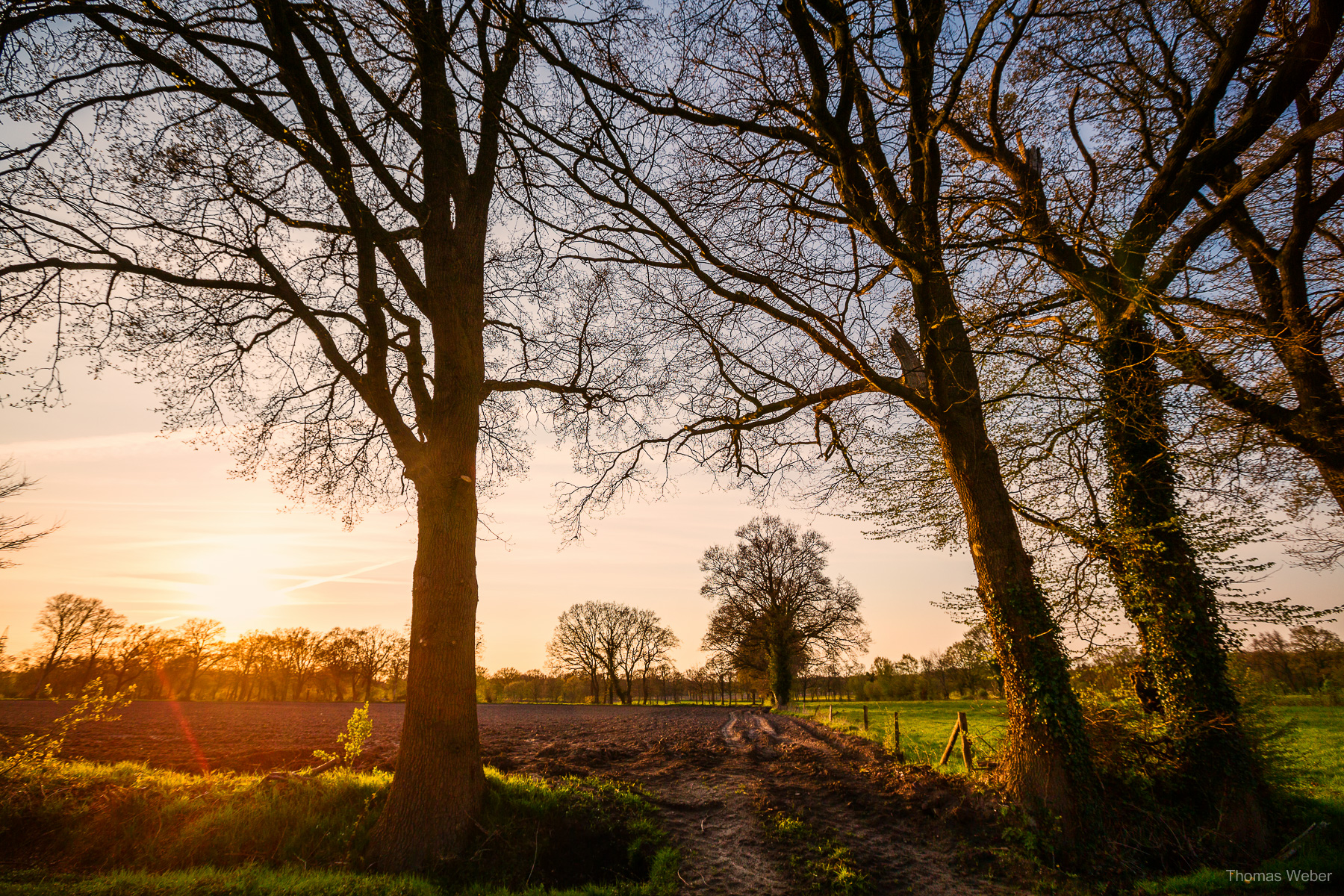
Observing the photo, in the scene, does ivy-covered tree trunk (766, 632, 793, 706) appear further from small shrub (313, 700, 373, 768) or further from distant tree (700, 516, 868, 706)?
small shrub (313, 700, 373, 768)

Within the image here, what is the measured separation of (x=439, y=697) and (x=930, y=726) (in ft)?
79.3

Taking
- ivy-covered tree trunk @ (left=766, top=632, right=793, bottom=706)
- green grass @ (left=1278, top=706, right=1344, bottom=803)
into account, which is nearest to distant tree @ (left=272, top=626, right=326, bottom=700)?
ivy-covered tree trunk @ (left=766, top=632, right=793, bottom=706)

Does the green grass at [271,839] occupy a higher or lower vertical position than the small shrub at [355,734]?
lower

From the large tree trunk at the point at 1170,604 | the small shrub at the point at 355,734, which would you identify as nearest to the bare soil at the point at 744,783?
the large tree trunk at the point at 1170,604

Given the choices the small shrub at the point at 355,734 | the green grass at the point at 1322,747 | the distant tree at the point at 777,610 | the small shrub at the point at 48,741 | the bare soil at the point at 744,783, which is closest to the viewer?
the bare soil at the point at 744,783

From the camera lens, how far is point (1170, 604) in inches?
250

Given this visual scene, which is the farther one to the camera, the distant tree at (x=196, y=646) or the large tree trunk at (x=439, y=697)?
the distant tree at (x=196, y=646)

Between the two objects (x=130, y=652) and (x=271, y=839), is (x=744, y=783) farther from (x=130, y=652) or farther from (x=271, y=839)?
(x=130, y=652)

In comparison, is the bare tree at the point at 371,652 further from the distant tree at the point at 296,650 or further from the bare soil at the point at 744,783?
the bare soil at the point at 744,783

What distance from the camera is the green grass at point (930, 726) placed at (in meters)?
8.63

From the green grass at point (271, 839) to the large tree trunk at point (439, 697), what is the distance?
1.01 ft

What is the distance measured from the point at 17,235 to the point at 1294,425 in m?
13.9

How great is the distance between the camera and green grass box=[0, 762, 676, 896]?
429 centimetres

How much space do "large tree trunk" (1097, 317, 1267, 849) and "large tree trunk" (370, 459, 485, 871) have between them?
7058 mm
